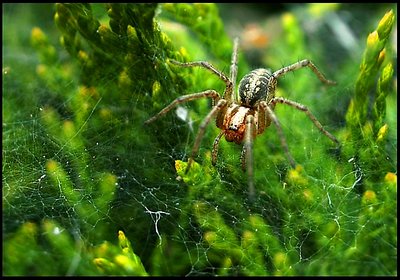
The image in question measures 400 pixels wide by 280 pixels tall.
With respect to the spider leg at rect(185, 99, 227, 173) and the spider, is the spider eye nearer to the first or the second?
the spider

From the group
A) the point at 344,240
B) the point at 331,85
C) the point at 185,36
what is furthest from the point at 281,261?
the point at 185,36

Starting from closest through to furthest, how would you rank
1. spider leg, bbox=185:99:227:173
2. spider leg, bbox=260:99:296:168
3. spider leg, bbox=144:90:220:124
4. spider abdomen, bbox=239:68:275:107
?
spider leg, bbox=185:99:227:173 → spider leg, bbox=260:99:296:168 → spider leg, bbox=144:90:220:124 → spider abdomen, bbox=239:68:275:107

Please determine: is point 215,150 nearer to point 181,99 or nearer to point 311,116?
point 181,99

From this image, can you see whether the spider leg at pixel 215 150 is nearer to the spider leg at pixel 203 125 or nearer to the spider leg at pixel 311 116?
the spider leg at pixel 203 125

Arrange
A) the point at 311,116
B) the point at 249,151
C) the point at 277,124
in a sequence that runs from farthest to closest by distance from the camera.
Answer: the point at 311,116 → the point at 277,124 → the point at 249,151

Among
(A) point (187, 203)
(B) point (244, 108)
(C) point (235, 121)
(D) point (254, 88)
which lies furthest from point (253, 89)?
(A) point (187, 203)

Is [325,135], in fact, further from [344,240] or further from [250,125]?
[344,240]

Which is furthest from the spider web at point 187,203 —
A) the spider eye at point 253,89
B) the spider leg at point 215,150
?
the spider eye at point 253,89

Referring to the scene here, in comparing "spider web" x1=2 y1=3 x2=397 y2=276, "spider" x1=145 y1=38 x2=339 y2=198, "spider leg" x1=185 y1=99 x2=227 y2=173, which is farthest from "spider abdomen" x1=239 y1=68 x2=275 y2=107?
"spider web" x1=2 y1=3 x2=397 y2=276

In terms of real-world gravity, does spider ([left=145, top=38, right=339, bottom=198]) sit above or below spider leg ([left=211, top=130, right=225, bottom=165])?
above
